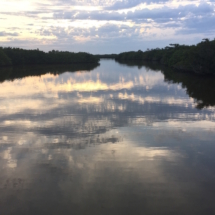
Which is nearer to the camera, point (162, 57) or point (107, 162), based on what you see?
point (107, 162)

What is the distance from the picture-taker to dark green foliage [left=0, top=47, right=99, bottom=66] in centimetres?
7644

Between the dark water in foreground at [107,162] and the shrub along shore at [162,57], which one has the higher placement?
the shrub along shore at [162,57]

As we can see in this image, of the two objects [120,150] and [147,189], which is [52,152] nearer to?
[120,150]

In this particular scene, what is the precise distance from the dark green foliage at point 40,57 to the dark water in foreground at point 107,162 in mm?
59517

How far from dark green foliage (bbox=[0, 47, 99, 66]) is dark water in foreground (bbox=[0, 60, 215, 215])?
195ft

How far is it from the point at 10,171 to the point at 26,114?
22.6ft

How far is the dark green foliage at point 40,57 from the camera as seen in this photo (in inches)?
3009

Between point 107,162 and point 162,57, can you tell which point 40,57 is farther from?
point 107,162

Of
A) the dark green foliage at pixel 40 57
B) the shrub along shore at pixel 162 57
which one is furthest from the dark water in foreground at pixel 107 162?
the dark green foliage at pixel 40 57

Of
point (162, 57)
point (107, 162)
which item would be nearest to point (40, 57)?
point (162, 57)

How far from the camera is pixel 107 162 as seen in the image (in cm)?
768

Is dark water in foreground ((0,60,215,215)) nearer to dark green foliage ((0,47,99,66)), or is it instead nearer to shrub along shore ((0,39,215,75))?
shrub along shore ((0,39,215,75))

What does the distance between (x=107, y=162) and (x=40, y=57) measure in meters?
84.3

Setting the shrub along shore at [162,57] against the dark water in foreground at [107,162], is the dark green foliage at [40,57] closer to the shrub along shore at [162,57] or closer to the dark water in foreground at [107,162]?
the shrub along shore at [162,57]
